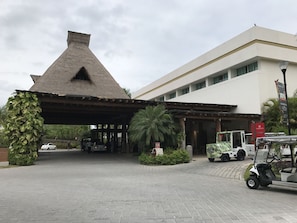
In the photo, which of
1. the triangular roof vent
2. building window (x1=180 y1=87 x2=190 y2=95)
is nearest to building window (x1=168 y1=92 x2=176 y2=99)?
building window (x1=180 y1=87 x2=190 y2=95)

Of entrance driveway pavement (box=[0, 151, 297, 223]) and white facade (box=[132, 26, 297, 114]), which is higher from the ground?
white facade (box=[132, 26, 297, 114])

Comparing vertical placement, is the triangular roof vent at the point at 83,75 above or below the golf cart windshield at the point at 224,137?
above

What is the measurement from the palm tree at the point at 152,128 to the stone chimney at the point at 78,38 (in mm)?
19987

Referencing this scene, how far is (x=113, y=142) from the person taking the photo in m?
34.4

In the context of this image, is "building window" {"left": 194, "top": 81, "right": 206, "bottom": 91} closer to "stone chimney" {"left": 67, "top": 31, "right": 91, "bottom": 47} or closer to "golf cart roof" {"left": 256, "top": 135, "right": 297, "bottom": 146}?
"stone chimney" {"left": 67, "top": 31, "right": 91, "bottom": 47}

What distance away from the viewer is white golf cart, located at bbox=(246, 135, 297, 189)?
8.53 meters

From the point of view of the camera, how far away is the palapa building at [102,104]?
22578 millimetres

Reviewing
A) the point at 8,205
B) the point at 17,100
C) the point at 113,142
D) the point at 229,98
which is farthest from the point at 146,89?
the point at 8,205

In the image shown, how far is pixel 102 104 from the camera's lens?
70.5 ft

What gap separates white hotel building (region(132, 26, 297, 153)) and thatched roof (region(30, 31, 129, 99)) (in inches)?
361

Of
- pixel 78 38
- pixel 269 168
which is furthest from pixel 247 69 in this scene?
pixel 78 38

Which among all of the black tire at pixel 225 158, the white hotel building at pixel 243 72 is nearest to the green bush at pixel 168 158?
the black tire at pixel 225 158

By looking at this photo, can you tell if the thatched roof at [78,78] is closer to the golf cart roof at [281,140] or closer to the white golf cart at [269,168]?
the white golf cart at [269,168]

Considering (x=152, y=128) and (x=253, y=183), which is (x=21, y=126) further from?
(x=253, y=183)
